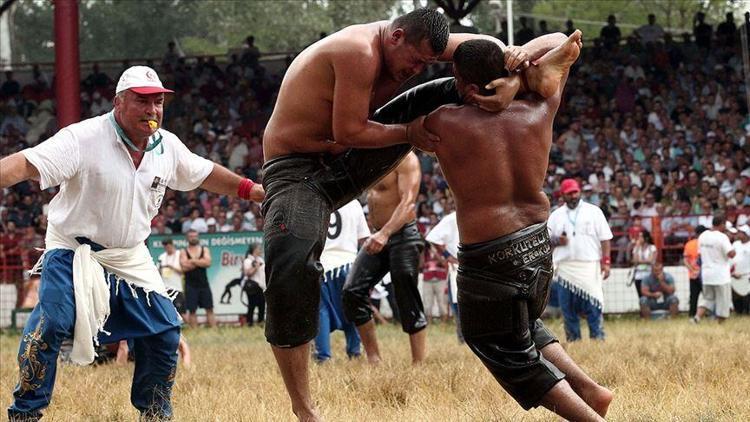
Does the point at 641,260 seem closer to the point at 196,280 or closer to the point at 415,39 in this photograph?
the point at 196,280

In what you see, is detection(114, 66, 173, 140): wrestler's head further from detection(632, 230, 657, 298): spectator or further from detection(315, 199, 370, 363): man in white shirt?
detection(632, 230, 657, 298): spectator

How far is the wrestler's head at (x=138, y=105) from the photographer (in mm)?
5410

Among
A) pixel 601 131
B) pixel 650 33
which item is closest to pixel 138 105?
pixel 601 131

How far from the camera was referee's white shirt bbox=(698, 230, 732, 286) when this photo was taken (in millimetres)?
14836

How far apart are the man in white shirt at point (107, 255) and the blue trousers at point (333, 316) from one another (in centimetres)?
373

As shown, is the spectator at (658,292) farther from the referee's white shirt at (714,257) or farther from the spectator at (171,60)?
the spectator at (171,60)

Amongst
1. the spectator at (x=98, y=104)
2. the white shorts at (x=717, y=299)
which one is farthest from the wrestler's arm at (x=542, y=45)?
the spectator at (x=98, y=104)

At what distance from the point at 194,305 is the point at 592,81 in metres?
10.2

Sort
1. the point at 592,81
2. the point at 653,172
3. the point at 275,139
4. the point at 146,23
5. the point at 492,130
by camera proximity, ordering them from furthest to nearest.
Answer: the point at 146,23
the point at 592,81
the point at 653,172
the point at 275,139
the point at 492,130

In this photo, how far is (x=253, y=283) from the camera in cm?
1554

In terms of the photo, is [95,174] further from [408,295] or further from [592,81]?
[592,81]

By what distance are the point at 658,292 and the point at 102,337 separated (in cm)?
1141

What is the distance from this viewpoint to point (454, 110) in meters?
4.61

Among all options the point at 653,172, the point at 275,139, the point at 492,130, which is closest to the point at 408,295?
the point at 275,139
